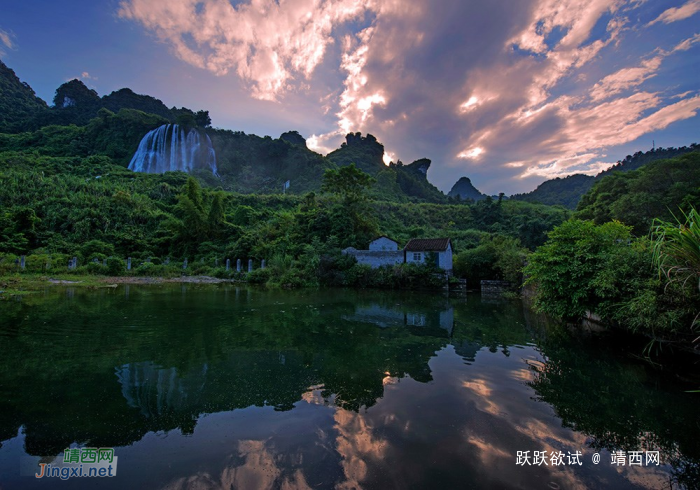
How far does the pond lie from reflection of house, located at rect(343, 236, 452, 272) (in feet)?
54.1

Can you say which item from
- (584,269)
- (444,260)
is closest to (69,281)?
(444,260)

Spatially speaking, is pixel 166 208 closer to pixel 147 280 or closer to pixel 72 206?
pixel 72 206

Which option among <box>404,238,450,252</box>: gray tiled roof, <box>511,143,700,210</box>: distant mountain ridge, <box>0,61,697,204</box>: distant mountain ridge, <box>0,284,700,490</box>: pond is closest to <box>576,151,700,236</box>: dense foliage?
<box>404,238,450,252</box>: gray tiled roof

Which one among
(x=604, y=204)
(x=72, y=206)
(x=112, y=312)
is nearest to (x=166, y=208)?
(x=72, y=206)

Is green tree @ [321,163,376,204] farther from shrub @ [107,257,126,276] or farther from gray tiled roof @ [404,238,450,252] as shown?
shrub @ [107,257,126,276]

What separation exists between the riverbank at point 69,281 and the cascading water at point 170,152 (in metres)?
49.5

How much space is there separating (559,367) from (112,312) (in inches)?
562

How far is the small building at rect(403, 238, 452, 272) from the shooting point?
82.9ft

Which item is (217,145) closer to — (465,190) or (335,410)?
(465,190)

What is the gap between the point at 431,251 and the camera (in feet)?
83.6

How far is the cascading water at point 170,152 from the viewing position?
212ft

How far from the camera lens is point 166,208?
41844mm

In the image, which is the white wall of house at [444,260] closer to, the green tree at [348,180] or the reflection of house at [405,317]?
the reflection of house at [405,317]

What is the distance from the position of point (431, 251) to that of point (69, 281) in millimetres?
26496
